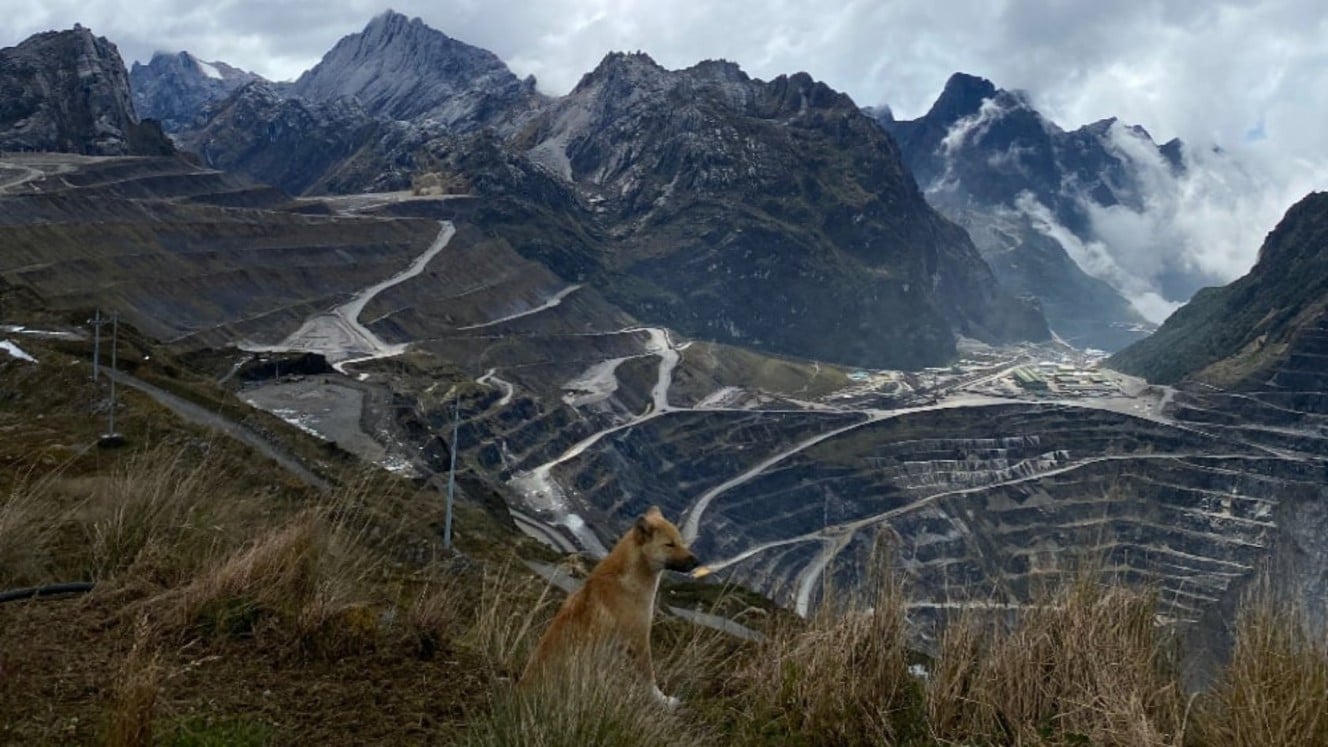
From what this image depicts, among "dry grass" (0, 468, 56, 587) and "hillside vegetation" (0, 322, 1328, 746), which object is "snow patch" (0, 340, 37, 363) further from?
"dry grass" (0, 468, 56, 587)

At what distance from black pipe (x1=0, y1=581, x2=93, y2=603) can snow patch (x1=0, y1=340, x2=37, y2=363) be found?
24440 mm

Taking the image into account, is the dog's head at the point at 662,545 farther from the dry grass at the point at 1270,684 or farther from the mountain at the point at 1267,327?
the mountain at the point at 1267,327

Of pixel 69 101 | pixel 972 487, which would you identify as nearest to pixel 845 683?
pixel 972 487

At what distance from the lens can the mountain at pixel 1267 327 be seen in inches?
4054

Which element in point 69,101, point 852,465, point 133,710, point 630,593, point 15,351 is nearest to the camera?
point 133,710

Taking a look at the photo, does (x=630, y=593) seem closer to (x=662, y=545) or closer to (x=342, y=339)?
(x=662, y=545)

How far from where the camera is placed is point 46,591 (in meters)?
5.61

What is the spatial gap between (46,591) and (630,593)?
3287 mm

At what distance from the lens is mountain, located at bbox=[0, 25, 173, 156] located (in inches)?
4917

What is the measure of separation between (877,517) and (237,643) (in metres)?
82.1

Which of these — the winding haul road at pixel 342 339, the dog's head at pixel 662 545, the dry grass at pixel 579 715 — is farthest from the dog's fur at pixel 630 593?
the winding haul road at pixel 342 339

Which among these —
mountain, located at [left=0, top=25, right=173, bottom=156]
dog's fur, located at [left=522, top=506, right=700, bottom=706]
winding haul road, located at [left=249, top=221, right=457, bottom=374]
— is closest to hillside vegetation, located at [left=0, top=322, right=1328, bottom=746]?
dog's fur, located at [left=522, top=506, right=700, bottom=706]

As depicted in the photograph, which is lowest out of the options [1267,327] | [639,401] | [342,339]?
[639,401]

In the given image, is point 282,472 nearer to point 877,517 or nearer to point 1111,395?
point 877,517
